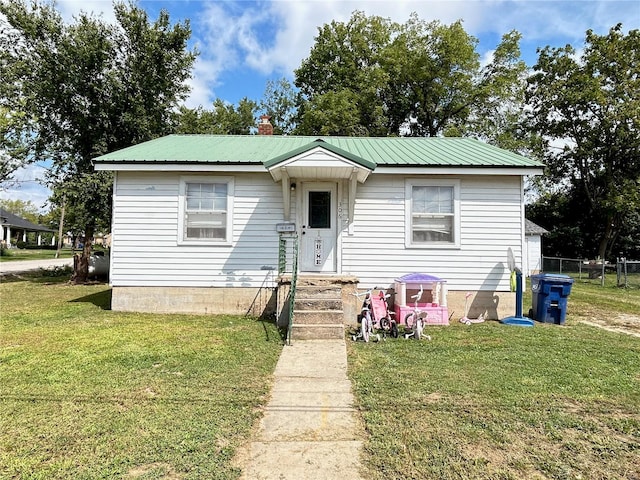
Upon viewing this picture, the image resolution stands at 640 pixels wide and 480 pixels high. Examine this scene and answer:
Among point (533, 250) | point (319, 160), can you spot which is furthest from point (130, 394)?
point (533, 250)

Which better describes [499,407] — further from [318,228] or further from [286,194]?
[286,194]

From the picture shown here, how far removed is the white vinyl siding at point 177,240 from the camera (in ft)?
28.1

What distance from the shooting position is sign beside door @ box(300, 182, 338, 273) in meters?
8.73

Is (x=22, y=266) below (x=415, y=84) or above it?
below

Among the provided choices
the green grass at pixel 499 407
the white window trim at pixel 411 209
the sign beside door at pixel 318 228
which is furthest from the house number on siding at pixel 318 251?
the green grass at pixel 499 407

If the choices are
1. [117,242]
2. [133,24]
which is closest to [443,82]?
[133,24]

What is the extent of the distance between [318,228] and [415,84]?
869 inches

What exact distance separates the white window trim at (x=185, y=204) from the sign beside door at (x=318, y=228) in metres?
1.62

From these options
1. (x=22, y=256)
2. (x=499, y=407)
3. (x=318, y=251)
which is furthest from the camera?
(x=22, y=256)

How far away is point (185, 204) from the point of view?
28.2ft

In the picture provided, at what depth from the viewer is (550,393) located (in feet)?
13.8

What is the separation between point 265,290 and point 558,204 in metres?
29.6

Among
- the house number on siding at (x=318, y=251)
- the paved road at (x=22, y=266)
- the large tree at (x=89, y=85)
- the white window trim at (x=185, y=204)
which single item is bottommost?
the paved road at (x=22, y=266)

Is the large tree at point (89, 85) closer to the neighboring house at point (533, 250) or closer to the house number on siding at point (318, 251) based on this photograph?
the house number on siding at point (318, 251)
